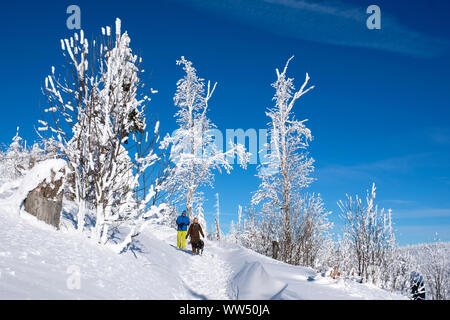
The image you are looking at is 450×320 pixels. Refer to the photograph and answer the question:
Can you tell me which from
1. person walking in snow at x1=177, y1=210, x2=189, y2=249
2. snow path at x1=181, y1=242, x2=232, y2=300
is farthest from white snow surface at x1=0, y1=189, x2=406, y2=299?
person walking in snow at x1=177, y1=210, x2=189, y2=249

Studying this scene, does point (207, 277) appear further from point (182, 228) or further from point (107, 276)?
point (182, 228)

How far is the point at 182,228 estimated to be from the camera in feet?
38.7

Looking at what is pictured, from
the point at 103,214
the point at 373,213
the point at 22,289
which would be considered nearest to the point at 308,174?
the point at 373,213

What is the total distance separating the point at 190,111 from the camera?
18.9 metres

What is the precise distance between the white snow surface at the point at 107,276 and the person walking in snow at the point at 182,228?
2.94m

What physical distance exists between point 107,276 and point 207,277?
3.85 meters

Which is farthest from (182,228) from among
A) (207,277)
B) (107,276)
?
(107,276)

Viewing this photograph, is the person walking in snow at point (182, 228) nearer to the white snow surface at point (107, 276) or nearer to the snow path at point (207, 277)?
the snow path at point (207, 277)

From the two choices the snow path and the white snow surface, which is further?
the snow path

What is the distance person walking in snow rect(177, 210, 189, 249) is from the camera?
37.9 feet

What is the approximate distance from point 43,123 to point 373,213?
12197mm

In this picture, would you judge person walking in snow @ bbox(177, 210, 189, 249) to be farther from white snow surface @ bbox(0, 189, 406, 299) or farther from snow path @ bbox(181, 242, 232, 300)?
white snow surface @ bbox(0, 189, 406, 299)

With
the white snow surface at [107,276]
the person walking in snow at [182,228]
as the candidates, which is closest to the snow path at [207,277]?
the white snow surface at [107,276]

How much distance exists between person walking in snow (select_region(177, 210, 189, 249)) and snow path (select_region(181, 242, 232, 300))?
3.75 feet
